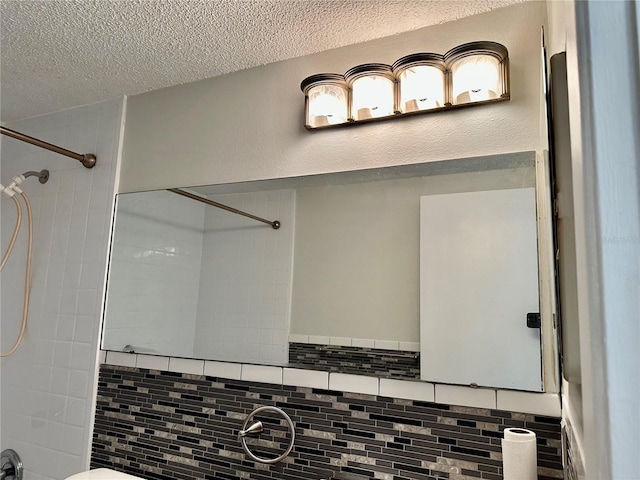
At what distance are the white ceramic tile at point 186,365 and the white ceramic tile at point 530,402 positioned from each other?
105 centimetres

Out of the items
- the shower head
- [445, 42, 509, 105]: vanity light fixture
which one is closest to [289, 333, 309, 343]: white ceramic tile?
[445, 42, 509, 105]: vanity light fixture

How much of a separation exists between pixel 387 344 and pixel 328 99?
845mm

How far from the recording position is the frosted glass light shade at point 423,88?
143cm

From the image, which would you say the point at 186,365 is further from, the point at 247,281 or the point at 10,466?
the point at 10,466

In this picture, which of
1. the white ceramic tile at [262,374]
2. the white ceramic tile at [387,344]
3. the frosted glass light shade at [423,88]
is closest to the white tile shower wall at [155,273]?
A: the white ceramic tile at [262,374]

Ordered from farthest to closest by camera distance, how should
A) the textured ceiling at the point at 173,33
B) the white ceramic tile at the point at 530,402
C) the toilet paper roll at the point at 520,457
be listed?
the textured ceiling at the point at 173,33 → the white ceramic tile at the point at 530,402 → the toilet paper roll at the point at 520,457

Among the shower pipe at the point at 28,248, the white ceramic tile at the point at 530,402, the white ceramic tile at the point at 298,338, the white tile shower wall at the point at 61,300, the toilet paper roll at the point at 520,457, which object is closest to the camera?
the toilet paper roll at the point at 520,457

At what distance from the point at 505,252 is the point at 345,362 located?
23.6 inches

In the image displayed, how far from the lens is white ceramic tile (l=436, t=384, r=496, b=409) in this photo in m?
1.28

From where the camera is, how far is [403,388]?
1.38 meters

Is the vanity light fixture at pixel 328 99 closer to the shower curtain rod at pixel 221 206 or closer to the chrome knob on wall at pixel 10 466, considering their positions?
the shower curtain rod at pixel 221 206

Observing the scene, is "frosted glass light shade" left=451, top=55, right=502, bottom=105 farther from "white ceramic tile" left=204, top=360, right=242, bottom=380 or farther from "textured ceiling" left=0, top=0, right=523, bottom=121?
"white ceramic tile" left=204, top=360, right=242, bottom=380

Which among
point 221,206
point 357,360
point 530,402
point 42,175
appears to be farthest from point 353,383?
point 42,175

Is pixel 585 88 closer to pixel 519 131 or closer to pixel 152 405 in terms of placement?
pixel 519 131
